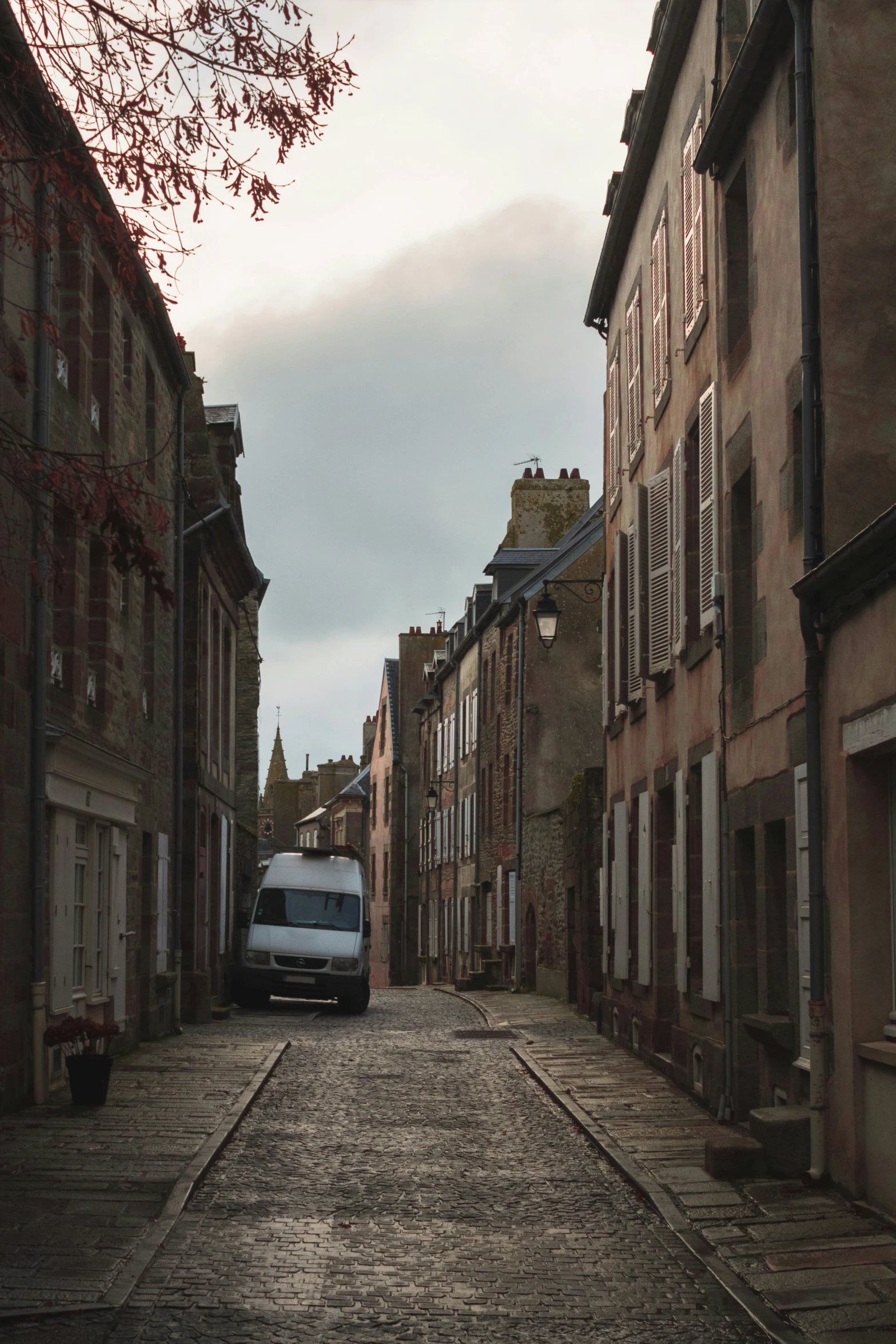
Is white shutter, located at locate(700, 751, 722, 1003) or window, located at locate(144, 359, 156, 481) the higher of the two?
window, located at locate(144, 359, 156, 481)

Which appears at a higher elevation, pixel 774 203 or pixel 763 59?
pixel 763 59

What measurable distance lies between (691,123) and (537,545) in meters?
26.3

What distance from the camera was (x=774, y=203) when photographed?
11906 mm

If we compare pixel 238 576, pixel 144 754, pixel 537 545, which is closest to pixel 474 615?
pixel 537 545

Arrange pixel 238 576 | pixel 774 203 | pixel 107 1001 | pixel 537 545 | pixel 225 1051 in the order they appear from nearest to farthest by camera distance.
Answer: pixel 774 203 → pixel 107 1001 → pixel 225 1051 → pixel 238 576 → pixel 537 545

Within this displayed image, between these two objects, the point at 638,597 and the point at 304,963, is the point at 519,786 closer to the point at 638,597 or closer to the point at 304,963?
the point at 304,963

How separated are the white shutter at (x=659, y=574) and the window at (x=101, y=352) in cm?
562

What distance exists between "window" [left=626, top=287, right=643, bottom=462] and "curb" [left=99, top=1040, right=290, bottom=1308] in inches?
340

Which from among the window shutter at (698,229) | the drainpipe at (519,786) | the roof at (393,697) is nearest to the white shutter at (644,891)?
the window shutter at (698,229)

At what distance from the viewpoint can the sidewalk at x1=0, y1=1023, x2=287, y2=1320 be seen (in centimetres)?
743

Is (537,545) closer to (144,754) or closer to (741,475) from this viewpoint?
(144,754)

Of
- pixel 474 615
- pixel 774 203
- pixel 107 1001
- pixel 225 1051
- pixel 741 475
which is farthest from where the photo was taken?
pixel 474 615

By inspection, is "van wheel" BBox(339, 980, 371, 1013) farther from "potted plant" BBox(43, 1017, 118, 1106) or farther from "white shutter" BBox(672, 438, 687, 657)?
"potted plant" BBox(43, 1017, 118, 1106)

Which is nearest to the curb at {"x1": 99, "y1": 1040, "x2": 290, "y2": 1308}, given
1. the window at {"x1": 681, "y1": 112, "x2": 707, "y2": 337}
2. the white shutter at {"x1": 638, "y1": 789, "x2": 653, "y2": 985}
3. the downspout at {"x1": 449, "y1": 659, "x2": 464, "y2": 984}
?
the white shutter at {"x1": 638, "y1": 789, "x2": 653, "y2": 985}
